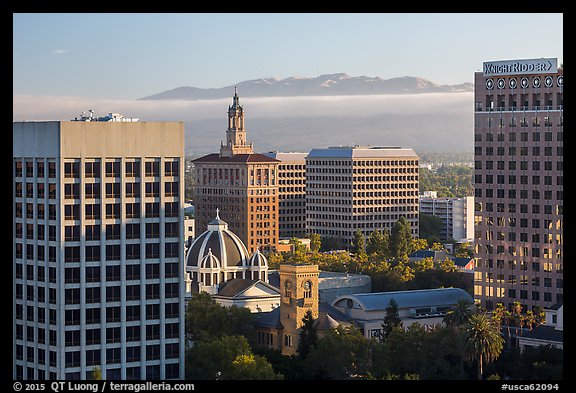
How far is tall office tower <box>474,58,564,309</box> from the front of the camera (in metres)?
175

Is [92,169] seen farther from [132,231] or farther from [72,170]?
[132,231]

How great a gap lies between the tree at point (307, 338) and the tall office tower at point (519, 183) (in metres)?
22.2

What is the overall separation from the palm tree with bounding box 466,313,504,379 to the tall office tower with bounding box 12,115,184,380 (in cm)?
3477

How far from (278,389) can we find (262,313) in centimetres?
9927

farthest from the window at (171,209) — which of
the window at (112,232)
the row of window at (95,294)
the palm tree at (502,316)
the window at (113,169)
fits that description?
the palm tree at (502,316)

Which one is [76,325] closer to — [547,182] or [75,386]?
[75,386]

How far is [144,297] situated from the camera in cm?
12244

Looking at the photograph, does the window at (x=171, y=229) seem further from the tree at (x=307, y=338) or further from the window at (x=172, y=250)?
the tree at (x=307, y=338)

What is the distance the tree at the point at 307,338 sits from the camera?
164875 mm

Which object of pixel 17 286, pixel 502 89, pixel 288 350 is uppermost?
pixel 502 89

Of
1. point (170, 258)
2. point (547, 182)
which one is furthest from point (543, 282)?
point (170, 258)

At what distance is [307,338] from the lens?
550 ft

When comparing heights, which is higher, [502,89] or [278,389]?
[502,89]

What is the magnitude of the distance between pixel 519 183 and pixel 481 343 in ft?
117
